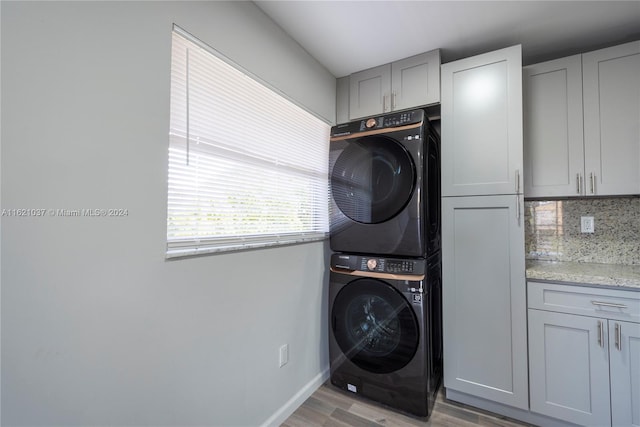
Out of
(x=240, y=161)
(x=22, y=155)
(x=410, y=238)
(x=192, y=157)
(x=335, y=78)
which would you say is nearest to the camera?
(x=22, y=155)

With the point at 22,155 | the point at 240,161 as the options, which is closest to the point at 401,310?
the point at 240,161

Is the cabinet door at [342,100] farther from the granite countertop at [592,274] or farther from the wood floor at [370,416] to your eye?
the wood floor at [370,416]

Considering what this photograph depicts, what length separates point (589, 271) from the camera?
1.62 metres

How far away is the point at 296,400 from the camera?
1.78 metres

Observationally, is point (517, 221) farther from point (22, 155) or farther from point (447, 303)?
point (22, 155)

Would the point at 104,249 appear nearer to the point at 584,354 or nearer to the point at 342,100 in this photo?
the point at 342,100

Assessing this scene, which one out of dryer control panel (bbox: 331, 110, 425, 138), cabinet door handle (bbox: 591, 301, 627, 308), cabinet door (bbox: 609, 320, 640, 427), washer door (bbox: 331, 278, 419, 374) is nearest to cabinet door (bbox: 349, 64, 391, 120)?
dryer control panel (bbox: 331, 110, 425, 138)

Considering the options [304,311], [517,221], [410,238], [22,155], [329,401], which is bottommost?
[329,401]

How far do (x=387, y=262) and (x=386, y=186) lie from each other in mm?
496

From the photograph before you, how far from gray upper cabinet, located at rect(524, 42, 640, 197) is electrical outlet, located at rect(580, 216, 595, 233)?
1.09 ft

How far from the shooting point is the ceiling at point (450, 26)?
150cm

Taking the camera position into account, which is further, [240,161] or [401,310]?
[401,310]

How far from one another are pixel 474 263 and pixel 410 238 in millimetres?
518

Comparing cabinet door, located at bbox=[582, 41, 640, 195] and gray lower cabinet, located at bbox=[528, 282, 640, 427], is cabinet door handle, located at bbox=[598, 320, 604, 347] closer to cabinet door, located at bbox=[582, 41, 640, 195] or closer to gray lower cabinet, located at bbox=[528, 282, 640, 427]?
gray lower cabinet, located at bbox=[528, 282, 640, 427]
